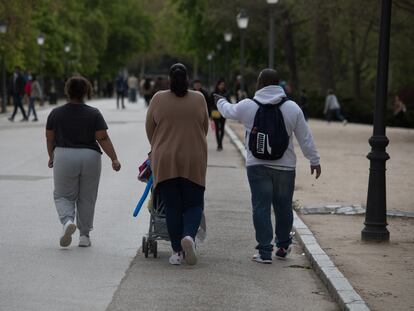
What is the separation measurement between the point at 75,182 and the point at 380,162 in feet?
10.1

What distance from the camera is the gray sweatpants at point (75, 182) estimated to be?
10.1 metres

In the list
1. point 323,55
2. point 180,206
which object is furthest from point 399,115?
point 180,206

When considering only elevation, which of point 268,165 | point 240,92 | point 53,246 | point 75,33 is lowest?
point 240,92

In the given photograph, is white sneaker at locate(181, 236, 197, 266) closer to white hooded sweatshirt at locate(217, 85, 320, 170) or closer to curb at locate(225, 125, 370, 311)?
white hooded sweatshirt at locate(217, 85, 320, 170)

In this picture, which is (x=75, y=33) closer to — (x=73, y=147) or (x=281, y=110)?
(x=73, y=147)

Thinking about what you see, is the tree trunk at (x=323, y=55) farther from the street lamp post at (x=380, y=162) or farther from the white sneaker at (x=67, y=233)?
the white sneaker at (x=67, y=233)

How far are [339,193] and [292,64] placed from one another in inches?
1613

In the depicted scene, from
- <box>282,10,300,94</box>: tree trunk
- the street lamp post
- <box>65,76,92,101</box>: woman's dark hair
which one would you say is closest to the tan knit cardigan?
<box>65,76,92,101</box>: woman's dark hair

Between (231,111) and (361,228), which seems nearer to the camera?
(231,111)

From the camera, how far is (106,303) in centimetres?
780

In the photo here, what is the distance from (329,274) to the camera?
28.8 feet

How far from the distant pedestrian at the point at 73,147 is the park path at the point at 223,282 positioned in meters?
0.82

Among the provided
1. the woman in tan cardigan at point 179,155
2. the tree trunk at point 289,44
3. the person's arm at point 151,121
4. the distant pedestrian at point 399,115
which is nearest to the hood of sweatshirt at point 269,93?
the woman in tan cardigan at point 179,155

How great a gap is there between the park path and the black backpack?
102 cm
